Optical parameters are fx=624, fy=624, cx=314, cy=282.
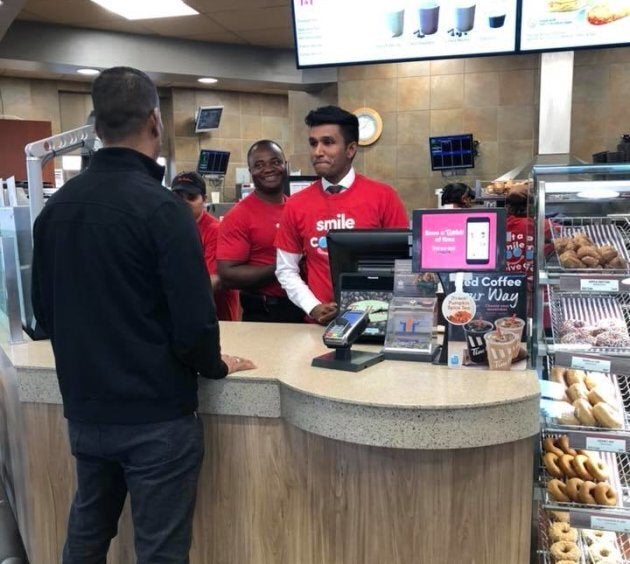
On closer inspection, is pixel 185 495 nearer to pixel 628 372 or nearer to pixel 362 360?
pixel 362 360

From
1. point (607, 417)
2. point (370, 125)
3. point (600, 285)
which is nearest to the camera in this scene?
point (600, 285)

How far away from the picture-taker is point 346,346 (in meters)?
1.79

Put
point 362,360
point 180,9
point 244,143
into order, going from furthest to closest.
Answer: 1. point 244,143
2. point 180,9
3. point 362,360

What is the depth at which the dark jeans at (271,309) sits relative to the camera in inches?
122

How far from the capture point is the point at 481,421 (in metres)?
1.55

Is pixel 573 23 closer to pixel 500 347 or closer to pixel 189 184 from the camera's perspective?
pixel 189 184

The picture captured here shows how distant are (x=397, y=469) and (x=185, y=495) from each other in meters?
0.56

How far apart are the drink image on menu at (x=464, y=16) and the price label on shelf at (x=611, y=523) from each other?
285 cm

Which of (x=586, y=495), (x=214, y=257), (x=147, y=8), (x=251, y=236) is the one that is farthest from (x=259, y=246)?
(x=147, y=8)

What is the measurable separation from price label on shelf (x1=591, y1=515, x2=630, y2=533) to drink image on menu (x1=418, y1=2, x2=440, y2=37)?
9.41 ft

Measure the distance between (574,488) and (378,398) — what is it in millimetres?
742


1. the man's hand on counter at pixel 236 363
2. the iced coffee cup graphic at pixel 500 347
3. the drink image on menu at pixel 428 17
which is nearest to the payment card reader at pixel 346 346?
the man's hand on counter at pixel 236 363

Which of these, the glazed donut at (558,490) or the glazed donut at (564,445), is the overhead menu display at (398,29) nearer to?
the glazed donut at (564,445)

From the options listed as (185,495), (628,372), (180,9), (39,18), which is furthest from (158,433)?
(39,18)
